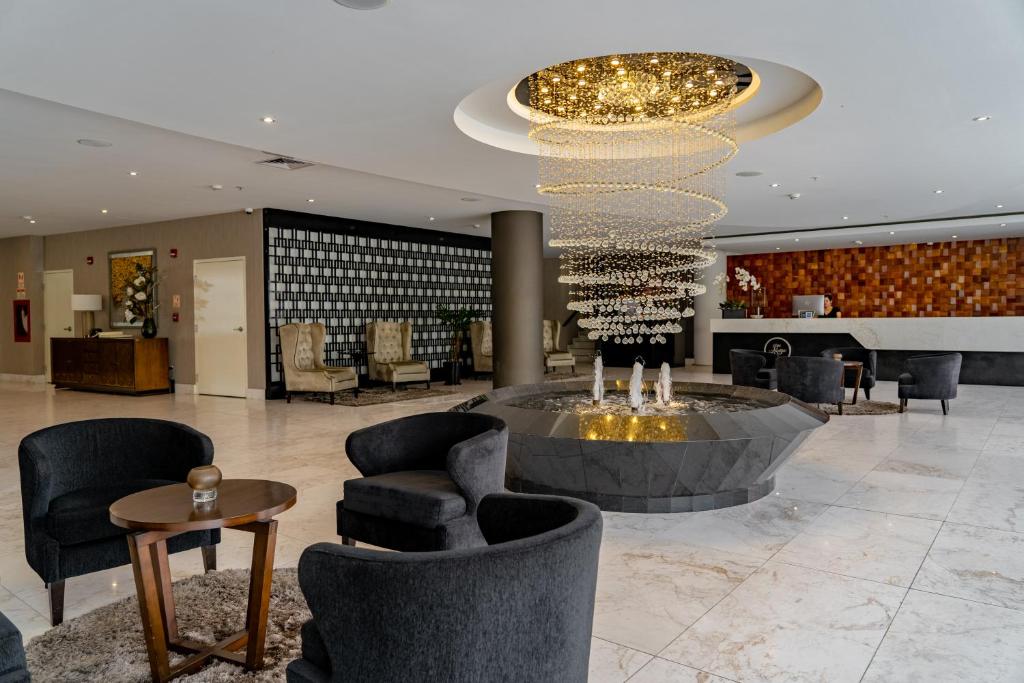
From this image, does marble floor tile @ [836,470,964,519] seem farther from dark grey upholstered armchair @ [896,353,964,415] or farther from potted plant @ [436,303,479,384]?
potted plant @ [436,303,479,384]

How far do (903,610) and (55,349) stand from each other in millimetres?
14271

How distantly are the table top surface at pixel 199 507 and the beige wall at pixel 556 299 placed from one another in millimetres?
16843

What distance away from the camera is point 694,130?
5.62m

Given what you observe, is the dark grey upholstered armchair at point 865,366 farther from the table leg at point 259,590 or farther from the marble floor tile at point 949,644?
the table leg at point 259,590

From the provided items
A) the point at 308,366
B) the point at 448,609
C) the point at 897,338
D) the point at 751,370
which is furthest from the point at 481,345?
the point at 448,609

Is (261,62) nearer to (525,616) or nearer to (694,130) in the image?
(694,130)

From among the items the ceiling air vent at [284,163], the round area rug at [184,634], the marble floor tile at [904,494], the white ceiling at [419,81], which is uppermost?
the ceiling air vent at [284,163]

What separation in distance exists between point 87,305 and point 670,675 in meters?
13.2

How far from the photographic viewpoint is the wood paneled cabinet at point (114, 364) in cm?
1156

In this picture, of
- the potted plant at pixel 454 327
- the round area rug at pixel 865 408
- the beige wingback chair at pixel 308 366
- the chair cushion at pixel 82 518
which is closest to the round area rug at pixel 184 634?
the chair cushion at pixel 82 518

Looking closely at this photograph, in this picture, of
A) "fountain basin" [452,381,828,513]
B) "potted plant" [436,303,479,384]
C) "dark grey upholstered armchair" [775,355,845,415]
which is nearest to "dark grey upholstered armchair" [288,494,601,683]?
"fountain basin" [452,381,828,513]

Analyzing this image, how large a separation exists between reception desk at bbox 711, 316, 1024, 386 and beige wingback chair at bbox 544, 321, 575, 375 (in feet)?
10.3

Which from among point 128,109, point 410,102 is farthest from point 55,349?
point 410,102

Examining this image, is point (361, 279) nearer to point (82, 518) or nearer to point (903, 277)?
point (82, 518)
